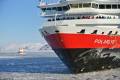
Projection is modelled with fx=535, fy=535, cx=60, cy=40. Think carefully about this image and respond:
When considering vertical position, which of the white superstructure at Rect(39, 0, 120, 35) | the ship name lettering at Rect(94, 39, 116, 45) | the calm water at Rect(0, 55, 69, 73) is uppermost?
the white superstructure at Rect(39, 0, 120, 35)

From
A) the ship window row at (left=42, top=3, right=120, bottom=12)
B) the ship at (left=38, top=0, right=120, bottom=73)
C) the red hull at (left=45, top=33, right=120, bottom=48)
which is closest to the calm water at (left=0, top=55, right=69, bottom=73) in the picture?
the ship at (left=38, top=0, right=120, bottom=73)

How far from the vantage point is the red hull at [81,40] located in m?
50.8

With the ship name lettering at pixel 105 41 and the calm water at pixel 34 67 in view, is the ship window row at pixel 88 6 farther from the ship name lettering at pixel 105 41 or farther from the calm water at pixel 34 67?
the calm water at pixel 34 67

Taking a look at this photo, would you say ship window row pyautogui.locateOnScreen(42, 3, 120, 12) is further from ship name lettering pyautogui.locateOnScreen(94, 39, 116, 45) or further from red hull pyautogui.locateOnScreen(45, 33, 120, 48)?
ship name lettering pyautogui.locateOnScreen(94, 39, 116, 45)

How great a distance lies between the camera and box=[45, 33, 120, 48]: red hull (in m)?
50.8

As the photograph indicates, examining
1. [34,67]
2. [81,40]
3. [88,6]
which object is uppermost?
[88,6]

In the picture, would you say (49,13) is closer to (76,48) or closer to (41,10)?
(41,10)

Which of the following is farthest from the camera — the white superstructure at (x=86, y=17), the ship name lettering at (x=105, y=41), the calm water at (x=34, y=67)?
the calm water at (x=34, y=67)

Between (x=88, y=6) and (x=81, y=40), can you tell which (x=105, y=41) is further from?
(x=88, y=6)

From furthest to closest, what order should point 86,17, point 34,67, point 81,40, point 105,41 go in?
point 34,67
point 86,17
point 105,41
point 81,40

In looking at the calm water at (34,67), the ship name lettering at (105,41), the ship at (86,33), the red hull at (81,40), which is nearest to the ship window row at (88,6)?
the ship at (86,33)

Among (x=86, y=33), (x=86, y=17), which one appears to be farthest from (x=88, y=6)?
(x=86, y=33)

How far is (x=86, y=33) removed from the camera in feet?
167

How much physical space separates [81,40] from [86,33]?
33.6 inches
